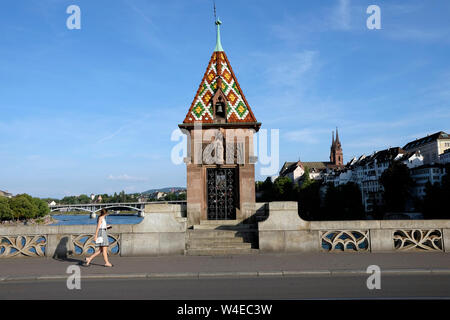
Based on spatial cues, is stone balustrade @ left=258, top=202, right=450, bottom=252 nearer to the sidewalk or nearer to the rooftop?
the sidewalk

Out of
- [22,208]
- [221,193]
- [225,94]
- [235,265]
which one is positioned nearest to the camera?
[235,265]

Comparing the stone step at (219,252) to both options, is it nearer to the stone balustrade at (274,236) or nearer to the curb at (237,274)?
the stone balustrade at (274,236)

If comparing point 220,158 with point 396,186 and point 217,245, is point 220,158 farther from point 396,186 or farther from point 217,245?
point 396,186

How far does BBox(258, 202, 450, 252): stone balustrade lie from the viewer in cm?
1162

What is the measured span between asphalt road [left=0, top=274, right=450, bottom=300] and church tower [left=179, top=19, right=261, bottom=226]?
7194 millimetres

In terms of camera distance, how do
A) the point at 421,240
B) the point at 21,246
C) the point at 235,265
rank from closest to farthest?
the point at 235,265 → the point at 421,240 → the point at 21,246

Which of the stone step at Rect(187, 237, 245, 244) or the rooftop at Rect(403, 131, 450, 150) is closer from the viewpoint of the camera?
the stone step at Rect(187, 237, 245, 244)

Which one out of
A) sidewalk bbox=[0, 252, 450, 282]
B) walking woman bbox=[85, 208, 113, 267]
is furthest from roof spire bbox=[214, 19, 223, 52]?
sidewalk bbox=[0, 252, 450, 282]

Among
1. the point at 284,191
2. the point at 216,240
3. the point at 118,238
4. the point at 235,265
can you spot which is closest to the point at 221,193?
the point at 216,240

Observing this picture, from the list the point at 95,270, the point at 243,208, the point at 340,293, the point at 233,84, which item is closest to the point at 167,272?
the point at 95,270

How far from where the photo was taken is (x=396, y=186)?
79812 mm

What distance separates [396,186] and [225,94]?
74015 mm

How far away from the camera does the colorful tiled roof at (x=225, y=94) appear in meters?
16.3

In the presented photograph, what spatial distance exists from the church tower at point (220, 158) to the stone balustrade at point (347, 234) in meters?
3.75
